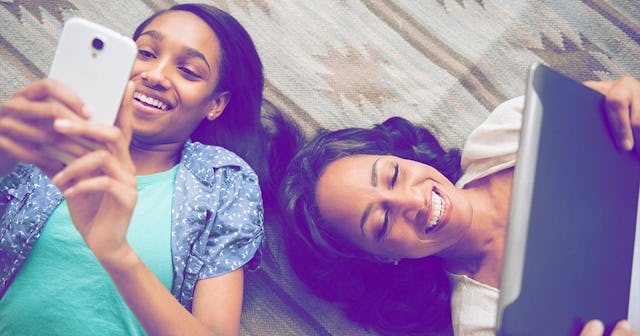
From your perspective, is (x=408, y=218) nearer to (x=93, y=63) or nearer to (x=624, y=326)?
(x=624, y=326)

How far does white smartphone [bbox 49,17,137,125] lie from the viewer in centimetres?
61

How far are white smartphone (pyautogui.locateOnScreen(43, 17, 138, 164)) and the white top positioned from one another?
680 millimetres

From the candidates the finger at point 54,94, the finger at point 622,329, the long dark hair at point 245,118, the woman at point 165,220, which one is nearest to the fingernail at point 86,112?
the finger at point 54,94

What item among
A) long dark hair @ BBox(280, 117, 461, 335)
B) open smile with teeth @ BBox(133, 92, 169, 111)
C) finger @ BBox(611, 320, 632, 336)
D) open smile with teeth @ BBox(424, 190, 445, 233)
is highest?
open smile with teeth @ BBox(133, 92, 169, 111)

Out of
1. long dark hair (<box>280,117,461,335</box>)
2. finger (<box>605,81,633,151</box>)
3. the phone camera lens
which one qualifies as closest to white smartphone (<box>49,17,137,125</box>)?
the phone camera lens

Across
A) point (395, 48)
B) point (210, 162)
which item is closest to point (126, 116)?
point (210, 162)

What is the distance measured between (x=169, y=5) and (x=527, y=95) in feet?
2.95

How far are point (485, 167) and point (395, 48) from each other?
0.38 m

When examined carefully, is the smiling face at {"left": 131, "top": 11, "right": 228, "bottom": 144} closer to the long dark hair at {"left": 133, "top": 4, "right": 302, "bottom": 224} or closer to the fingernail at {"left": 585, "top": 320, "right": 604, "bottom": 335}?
the long dark hair at {"left": 133, "top": 4, "right": 302, "bottom": 224}

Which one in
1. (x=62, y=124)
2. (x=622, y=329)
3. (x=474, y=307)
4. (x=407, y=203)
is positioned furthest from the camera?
(x=474, y=307)

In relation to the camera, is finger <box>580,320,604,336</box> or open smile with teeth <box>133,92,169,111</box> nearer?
finger <box>580,320,604,336</box>

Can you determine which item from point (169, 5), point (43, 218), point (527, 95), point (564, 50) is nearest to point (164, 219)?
point (43, 218)

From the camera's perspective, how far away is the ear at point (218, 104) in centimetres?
101

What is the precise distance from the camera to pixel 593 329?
648 millimetres
